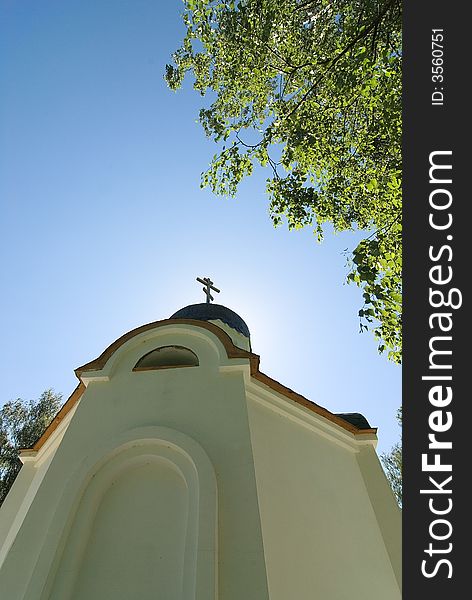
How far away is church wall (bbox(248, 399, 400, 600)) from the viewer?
4.27 metres

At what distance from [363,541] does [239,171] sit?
6352 millimetres

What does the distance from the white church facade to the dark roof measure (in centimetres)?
65

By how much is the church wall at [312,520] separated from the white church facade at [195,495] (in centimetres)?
2

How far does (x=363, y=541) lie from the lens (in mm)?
5480

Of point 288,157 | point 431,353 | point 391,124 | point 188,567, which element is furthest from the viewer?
point 288,157

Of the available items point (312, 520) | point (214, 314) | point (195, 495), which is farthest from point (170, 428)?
point (214, 314)

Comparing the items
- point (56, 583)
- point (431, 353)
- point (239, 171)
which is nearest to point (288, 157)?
point (239, 171)

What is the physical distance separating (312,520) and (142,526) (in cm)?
196

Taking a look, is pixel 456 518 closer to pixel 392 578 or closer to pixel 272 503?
pixel 272 503

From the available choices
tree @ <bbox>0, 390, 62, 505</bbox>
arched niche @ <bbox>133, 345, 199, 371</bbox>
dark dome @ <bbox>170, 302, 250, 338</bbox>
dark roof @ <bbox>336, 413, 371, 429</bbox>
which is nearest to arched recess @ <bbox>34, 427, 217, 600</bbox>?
arched niche @ <bbox>133, 345, 199, 371</bbox>

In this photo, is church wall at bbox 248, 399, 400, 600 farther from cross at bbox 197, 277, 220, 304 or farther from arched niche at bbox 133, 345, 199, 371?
cross at bbox 197, 277, 220, 304

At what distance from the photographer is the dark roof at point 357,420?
7482 millimetres

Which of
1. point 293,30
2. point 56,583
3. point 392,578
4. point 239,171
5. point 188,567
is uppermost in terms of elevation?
point 293,30

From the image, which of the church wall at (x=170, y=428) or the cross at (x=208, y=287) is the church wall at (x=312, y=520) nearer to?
the church wall at (x=170, y=428)
